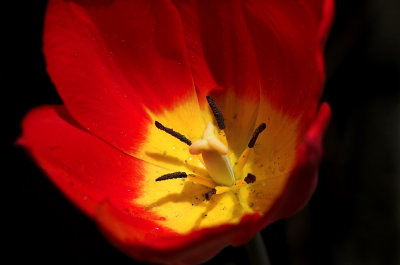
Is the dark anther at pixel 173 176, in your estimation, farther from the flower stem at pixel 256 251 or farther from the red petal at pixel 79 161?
the flower stem at pixel 256 251

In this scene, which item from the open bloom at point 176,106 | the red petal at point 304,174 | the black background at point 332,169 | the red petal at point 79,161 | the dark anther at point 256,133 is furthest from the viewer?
the black background at point 332,169

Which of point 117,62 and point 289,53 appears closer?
point 289,53

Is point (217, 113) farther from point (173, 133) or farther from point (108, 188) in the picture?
point (108, 188)

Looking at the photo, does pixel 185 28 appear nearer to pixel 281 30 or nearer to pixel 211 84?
pixel 211 84

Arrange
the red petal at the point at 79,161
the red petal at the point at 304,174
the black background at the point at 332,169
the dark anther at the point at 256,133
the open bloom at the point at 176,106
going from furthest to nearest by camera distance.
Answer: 1. the black background at the point at 332,169
2. the dark anther at the point at 256,133
3. the open bloom at the point at 176,106
4. the red petal at the point at 79,161
5. the red petal at the point at 304,174

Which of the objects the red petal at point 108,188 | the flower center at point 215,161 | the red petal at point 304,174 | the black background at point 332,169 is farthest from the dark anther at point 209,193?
the black background at point 332,169

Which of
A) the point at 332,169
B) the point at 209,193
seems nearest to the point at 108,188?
the point at 209,193

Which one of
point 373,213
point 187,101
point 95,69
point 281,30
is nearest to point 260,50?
point 281,30

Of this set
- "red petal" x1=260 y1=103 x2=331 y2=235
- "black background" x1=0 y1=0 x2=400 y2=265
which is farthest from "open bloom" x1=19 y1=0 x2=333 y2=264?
"black background" x1=0 y1=0 x2=400 y2=265
